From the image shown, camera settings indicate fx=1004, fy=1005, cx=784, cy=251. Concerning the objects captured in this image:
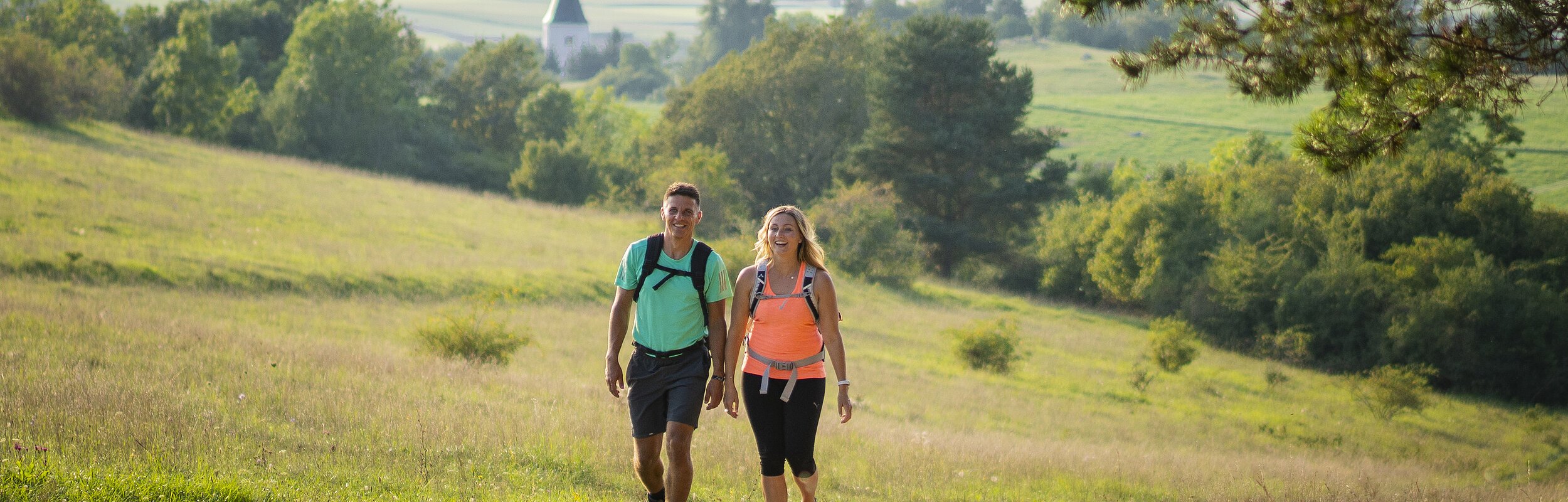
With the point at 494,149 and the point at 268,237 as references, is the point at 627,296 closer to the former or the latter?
the point at 268,237

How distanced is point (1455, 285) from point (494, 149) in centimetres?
5503

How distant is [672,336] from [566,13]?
195790mm

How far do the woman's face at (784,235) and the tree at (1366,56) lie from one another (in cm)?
239

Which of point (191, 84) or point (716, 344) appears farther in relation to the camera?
point (191, 84)

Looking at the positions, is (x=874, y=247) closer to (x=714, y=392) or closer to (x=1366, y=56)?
(x=1366, y=56)

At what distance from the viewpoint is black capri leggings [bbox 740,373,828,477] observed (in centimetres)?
538

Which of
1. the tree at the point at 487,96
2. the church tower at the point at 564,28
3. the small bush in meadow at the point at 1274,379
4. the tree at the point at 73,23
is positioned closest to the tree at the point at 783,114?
the tree at the point at 487,96

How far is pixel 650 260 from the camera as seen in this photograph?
536 centimetres

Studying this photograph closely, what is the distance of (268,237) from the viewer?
23.3 m

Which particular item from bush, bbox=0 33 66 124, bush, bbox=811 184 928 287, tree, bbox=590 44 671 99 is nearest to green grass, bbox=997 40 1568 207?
bush, bbox=811 184 928 287

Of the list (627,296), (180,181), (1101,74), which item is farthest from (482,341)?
(1101,74)

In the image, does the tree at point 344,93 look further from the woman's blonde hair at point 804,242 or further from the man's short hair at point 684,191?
the woman's blonde hair at point 804,242

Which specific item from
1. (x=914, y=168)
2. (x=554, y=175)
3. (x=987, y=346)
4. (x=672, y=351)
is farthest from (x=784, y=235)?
(x=554, y=175)

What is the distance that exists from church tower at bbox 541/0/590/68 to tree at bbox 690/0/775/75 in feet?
213
